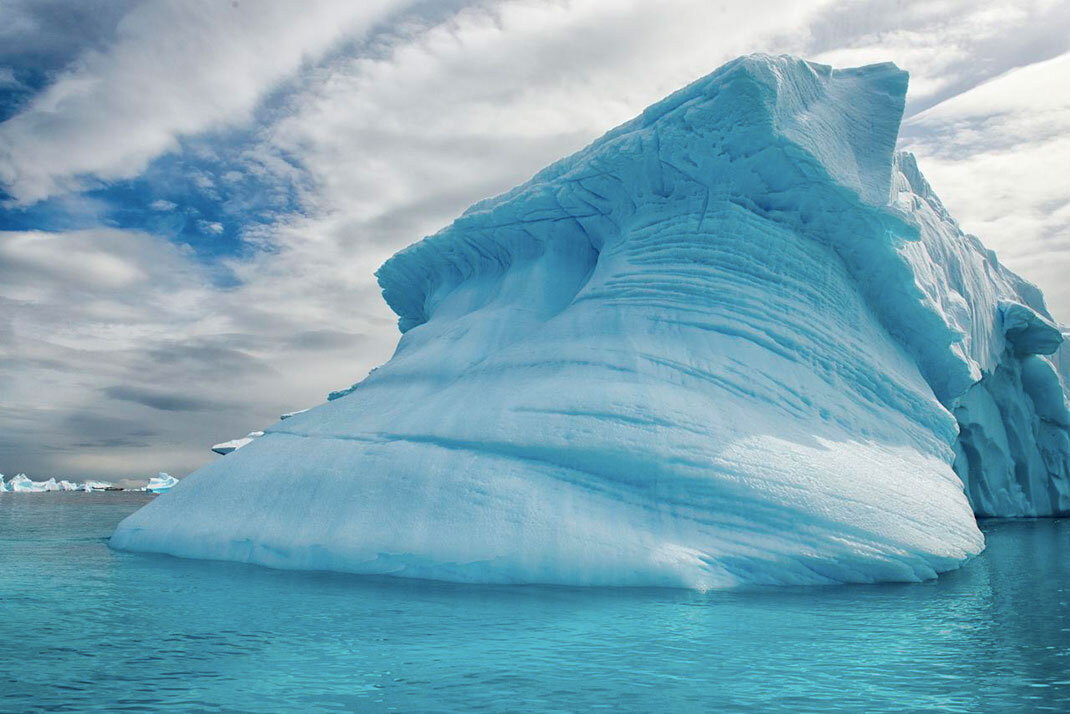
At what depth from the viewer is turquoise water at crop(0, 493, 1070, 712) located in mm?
3557

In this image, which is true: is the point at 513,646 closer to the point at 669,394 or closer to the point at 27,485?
the point at 669,394

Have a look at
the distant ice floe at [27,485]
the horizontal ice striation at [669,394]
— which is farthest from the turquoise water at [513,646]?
the distant ice floe at [27,485]

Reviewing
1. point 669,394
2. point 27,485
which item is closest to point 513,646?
point 669,394

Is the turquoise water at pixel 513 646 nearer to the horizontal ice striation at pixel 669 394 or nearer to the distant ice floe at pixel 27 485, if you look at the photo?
the horizontal ice striation at pixel 669 394

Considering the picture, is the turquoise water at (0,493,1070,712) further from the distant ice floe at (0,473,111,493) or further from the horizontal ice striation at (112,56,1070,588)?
the distant ice floe at (0,473,111,493)

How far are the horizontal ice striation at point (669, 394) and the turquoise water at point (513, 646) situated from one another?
0.54m

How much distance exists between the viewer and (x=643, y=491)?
24.3 feet

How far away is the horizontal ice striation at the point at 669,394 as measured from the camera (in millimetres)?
7227

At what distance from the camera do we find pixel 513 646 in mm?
4586

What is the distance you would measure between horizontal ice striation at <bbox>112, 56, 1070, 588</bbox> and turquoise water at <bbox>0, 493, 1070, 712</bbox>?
0.54 metres

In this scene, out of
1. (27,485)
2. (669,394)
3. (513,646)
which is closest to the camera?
(513,646)

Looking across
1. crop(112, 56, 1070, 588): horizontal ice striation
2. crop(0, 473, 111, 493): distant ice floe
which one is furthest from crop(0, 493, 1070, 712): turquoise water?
crop(0, 473, 111, 493): distant ice floe

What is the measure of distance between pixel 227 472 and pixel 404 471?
2.98m

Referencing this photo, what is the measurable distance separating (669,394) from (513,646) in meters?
4.19
